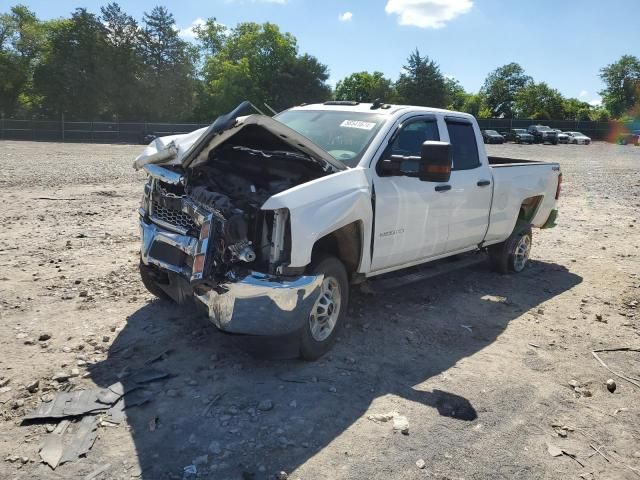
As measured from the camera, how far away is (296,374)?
4.04 m

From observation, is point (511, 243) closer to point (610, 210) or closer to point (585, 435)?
point (585, 435)

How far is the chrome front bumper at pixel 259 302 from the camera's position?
3.70 meters

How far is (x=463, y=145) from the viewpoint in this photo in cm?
596

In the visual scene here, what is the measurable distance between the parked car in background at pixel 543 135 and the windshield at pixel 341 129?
5450 cm

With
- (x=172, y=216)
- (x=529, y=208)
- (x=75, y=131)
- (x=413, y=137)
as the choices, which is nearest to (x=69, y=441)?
(x=172, y=216)

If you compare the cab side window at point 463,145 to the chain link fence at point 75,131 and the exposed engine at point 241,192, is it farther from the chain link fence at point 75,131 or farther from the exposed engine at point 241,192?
the chain link fence at point 75,131

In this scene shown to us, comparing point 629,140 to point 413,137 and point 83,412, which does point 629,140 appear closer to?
point 413,137

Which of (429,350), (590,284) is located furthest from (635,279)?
(429,350)

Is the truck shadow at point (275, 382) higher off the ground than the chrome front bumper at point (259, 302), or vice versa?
the chrome front bumper at point (259, 302)

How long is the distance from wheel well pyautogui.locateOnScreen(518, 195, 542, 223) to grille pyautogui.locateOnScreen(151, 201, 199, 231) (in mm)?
4842

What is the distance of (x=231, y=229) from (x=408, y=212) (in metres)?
1.82

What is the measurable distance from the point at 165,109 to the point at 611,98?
7554 cm

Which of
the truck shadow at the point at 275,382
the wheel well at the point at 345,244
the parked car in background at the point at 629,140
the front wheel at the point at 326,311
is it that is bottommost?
the truck shadow at the point at 275,382

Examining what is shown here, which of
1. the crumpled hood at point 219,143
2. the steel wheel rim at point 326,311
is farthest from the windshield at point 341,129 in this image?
the steel wheel rim at point 326,311
